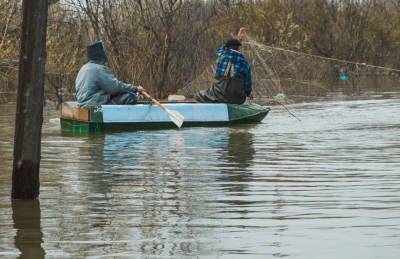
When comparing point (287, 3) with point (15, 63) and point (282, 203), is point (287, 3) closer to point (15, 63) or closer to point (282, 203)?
point (15, 63)

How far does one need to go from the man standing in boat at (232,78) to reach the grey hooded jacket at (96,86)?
5.84 ft

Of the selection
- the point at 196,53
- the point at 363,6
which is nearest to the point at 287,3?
the point at 363,6

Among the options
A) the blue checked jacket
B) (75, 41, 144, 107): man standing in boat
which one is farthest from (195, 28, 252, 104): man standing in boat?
(75, 41, 144, 107): man standing in boat

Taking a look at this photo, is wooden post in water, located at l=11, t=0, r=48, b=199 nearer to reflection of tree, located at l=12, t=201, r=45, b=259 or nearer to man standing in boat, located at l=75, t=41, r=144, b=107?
reflection of tree, located at l=12, t=201, r=45, b=259

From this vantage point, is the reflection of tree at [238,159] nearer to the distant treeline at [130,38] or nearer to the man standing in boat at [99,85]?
the man standing in boat at [99,85]

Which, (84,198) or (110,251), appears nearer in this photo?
(110,251)

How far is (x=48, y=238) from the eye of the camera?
7168 mm

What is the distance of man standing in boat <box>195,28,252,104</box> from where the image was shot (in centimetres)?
1744

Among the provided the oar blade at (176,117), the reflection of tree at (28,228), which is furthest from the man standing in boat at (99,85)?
the reflection of tree at (28,228)

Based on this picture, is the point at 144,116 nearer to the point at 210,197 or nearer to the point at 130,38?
the point at 130,38

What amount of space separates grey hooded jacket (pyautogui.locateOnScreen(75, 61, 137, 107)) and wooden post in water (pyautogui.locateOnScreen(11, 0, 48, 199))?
24.9ft

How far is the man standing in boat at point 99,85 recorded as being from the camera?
1602 cm

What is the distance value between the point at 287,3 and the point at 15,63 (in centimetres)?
2161

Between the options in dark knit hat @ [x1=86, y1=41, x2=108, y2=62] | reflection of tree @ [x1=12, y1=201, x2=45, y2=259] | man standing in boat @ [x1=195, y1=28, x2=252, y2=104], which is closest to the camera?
reflection of tree @ [x1=12, y1=201, x2=45, y2=259]
